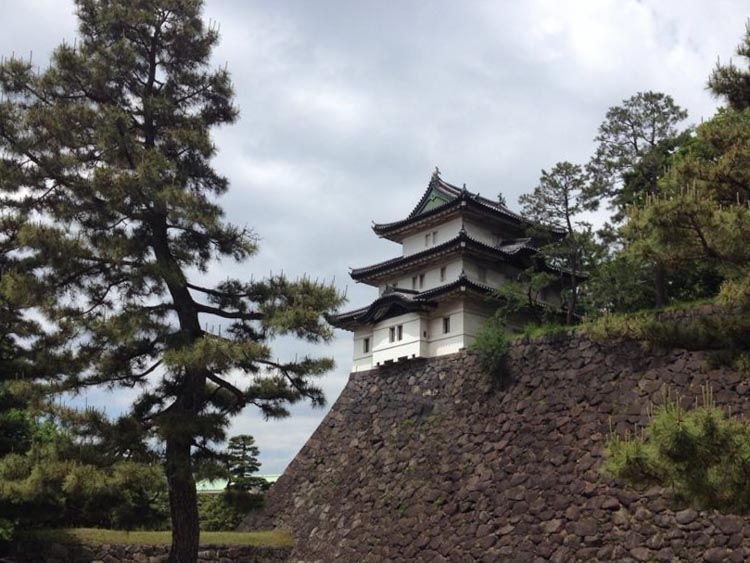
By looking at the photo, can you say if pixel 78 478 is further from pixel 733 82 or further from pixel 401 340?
pixel 401 340

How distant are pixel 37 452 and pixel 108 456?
2.85 ft

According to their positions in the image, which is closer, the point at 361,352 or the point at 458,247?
the point at 458,247

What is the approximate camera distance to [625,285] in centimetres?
1762

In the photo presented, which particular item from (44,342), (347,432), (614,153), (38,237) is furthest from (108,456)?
(614,153)

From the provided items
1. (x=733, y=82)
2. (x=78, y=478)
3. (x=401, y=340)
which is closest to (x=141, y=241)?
(x=78, y=478)

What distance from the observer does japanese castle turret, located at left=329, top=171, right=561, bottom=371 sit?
62.5ft

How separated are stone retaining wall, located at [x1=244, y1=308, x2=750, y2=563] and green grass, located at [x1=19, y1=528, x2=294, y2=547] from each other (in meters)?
0.58

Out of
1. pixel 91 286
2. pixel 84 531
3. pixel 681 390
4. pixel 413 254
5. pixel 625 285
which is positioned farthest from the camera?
pixel 413 254

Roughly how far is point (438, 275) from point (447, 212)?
6.37 ft

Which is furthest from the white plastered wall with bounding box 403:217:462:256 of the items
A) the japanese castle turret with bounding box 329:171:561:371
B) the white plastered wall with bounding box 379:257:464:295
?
the white plastered wall with bounding box 379:257:464:295

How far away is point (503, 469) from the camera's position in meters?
14.6

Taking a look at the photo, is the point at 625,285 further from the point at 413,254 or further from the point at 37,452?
the point at 37,452

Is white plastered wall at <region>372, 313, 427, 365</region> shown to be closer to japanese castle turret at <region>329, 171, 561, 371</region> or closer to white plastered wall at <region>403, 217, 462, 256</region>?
japanese castle turret at <region>329, 171, 561, 371</region>

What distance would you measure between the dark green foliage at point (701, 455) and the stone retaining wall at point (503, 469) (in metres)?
6.21
